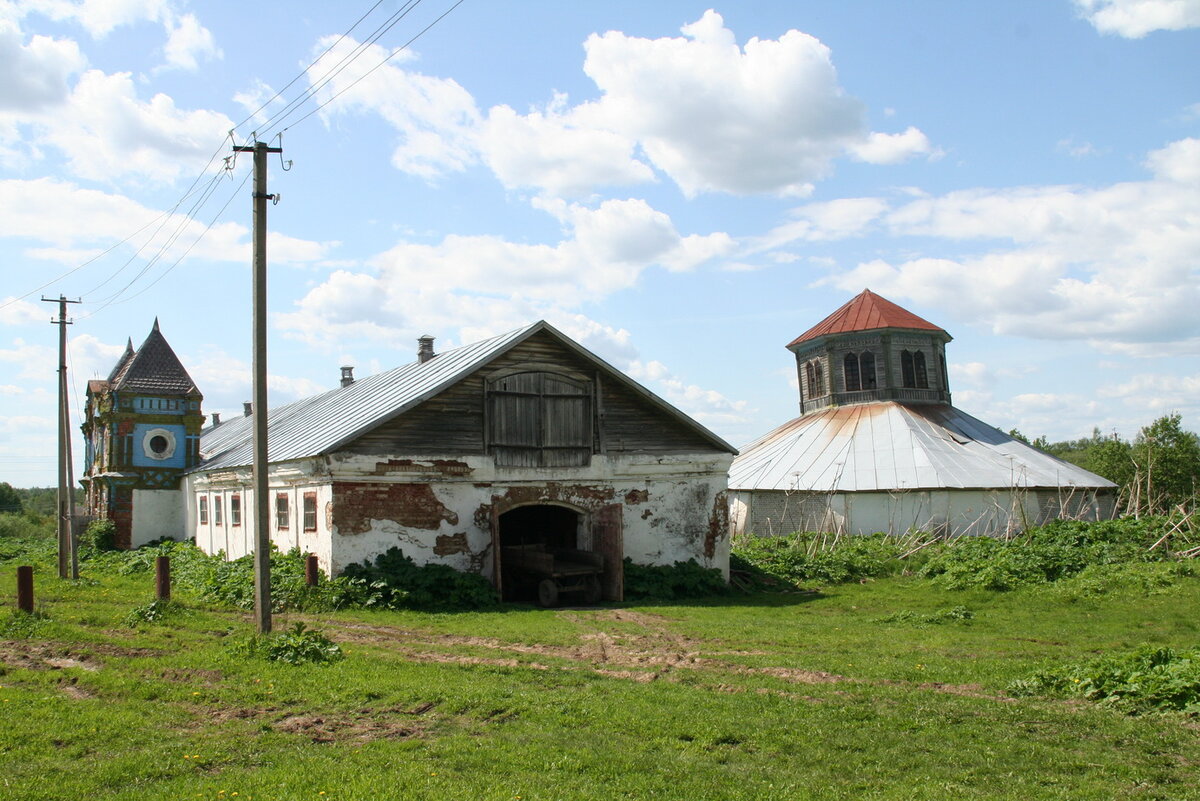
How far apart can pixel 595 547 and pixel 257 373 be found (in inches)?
379

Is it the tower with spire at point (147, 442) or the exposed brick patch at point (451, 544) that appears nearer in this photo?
the exposed brick patch at point (451, 544)

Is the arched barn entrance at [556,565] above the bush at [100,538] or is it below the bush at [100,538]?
below

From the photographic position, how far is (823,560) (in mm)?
24438

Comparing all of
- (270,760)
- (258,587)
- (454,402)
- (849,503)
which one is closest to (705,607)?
(454,402)

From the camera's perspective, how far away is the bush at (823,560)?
2373cm

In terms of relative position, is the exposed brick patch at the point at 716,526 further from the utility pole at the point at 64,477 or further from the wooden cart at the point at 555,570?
the utility pole at the point at 64,477

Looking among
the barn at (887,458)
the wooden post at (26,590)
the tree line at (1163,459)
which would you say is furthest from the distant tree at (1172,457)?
the wooden post at (26,590)

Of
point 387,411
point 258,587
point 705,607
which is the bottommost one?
point 705,607

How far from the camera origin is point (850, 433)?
37125 mm

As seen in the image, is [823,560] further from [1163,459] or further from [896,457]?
[1163,459]

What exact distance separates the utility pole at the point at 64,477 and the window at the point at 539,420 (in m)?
11.1

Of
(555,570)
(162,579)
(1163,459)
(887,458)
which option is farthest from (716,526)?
(1163,459)

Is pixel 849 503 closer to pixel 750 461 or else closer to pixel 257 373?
pixel 750 461

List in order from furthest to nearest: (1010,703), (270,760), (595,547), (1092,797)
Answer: (595,547)
(1010,703)
(270,760)
(1092,797)
